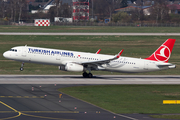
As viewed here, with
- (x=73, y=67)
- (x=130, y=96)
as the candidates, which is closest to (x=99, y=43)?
(x=73, y=67)

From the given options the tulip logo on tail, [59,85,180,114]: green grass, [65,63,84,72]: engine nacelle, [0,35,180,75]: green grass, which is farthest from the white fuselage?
[0,35,180,75]: green grass

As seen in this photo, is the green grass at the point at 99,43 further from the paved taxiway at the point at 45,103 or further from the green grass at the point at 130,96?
the green grass at the point at 130,96

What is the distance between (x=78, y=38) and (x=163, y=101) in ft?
250

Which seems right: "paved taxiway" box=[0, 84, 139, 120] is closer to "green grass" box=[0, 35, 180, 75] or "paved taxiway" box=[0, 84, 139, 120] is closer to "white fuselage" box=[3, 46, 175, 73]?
"white fuselage" box=[3, 46, 175, 73]

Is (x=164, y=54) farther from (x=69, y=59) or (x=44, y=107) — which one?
(x=44, y=107)

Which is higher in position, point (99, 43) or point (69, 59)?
point (69, 59)

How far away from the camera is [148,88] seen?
4466cm

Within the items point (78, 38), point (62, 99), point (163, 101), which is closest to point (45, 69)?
point (62, 99)

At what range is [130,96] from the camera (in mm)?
38750

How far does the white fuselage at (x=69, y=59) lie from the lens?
175ft

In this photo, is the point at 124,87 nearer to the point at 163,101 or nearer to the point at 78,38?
the point at 163,101

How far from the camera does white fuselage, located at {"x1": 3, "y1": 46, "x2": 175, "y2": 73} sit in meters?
53.3

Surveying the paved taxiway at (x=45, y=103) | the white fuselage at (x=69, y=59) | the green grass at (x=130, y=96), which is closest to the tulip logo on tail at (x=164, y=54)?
the white fuselage at (x=69, y=59)

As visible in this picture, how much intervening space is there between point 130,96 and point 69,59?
1765 cm
